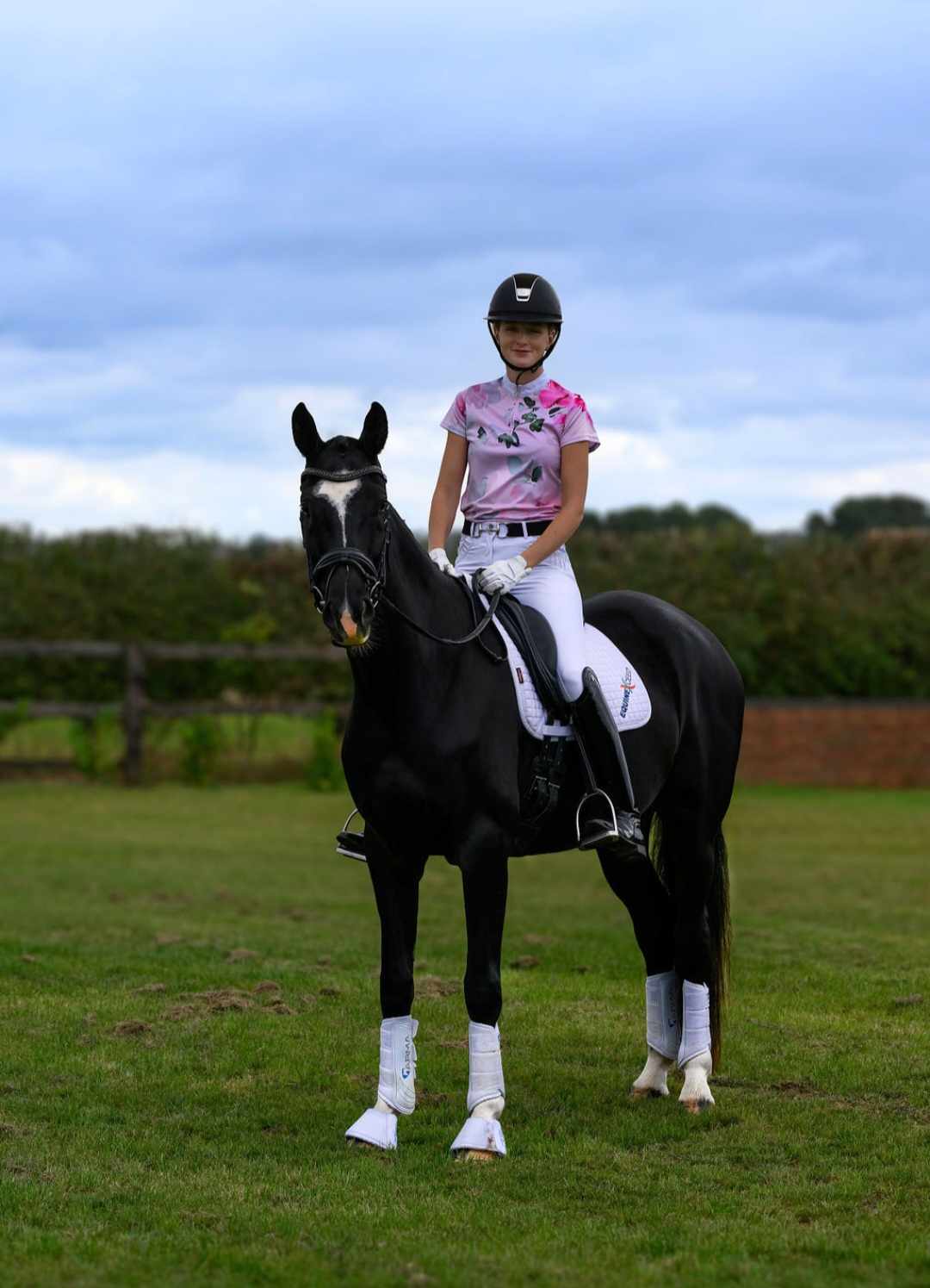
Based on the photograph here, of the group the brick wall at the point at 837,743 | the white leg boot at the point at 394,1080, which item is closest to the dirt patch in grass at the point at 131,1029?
the white leg boot at the point at 394,1080

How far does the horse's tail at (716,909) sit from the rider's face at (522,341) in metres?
2.07

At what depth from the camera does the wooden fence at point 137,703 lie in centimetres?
2247

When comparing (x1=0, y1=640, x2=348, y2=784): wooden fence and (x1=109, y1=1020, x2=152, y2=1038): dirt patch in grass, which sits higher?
(x1=0, y1=640, x2=348, y2=784): wooden fence

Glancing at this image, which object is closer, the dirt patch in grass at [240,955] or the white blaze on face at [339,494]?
the white blaze on face at [339,494]

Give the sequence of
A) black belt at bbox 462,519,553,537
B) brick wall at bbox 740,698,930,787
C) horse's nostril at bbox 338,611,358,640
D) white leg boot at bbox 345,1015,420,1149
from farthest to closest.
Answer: brick wall at bbox 740,698,930,787 < black belt at bbox 462,519,553,537 < white leg boot at bbox 345,1015,420,1149 < horse's nostril at bbox 338,611,358,640

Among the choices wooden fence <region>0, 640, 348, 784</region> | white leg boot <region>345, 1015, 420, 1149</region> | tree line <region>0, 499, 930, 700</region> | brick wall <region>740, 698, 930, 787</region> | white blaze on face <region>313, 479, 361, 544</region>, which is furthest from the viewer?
brick wall <region>740, 698, 930, 787</region>

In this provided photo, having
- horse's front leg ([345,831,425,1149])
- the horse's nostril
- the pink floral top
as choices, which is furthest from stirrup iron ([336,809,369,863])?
the pink floral top

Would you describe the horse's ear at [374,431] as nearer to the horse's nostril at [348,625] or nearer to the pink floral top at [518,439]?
the horse's nostril at [348,625]

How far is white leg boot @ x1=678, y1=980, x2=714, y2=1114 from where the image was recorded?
610 centimetres

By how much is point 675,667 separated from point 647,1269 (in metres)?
2.93

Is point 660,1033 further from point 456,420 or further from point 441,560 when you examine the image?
point 456,420

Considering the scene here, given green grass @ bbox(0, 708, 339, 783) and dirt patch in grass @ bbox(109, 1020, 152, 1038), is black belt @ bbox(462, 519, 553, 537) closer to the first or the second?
dirt patch in grass @ bbox(109, 1020, 152, 1038)

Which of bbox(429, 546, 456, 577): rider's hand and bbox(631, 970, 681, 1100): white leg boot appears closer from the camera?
bbox(429, 546, 456, 577): rider's hand

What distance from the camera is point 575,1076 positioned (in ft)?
21.5
